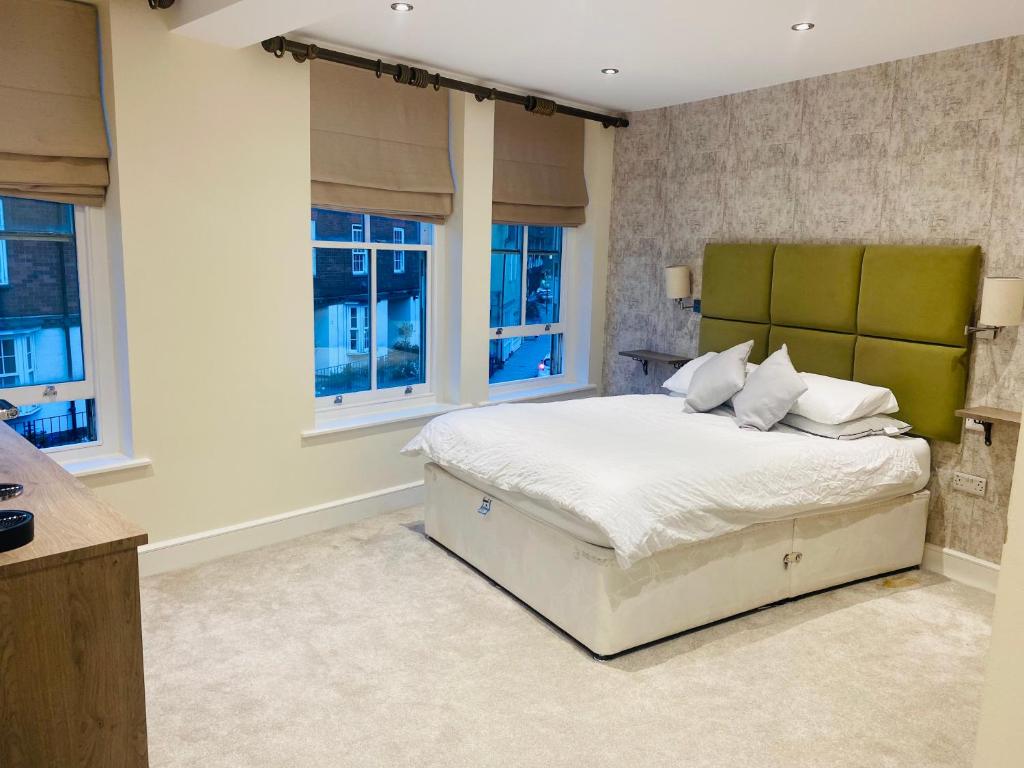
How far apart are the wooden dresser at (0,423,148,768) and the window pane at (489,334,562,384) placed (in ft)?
11.0

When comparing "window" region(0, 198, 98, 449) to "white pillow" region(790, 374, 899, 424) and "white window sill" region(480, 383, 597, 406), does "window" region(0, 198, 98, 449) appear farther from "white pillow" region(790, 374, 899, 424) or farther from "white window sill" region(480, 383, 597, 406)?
"white pillow" region(790, 374, 899, 424)

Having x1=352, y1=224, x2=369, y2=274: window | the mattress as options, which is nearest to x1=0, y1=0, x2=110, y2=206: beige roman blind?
x1=352, y1=224, x2=369, y2=274: window

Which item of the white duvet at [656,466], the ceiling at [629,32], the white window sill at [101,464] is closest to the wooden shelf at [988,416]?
the white duvet at [656,466]

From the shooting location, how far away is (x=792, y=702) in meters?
2.61

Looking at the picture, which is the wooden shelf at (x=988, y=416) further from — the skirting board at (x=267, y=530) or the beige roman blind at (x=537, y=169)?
the skirting board at (x=267, y=530)

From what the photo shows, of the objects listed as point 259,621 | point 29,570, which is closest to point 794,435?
point 259,621

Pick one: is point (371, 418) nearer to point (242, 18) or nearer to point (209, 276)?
point (209, 276)

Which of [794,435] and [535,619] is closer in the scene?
[535,619]

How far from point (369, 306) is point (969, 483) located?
308 cm

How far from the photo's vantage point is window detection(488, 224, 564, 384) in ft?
16.2

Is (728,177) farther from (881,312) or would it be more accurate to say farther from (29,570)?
(29,570)

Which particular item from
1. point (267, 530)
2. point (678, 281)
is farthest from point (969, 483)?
point (267, 530)

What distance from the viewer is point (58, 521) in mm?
1786

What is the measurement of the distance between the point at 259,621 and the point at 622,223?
10.8ft
